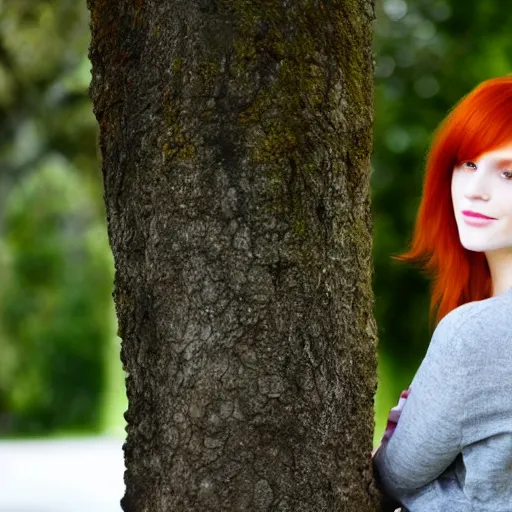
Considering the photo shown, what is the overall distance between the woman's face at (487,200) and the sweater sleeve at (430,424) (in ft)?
0.88

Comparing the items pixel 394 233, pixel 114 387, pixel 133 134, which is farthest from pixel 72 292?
pixel 133 134

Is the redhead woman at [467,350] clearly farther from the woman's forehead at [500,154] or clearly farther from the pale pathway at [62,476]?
the pale pathway at [62,476]

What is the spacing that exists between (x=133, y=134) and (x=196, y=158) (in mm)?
150

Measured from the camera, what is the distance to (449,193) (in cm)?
234

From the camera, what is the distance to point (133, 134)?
6.59 ft

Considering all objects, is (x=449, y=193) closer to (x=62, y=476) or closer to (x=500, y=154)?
(x=500, y=154)

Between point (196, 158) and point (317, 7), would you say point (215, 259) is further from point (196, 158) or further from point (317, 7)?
point (317, 7)

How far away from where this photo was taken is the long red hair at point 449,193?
2188mm

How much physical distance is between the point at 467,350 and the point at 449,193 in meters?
0.50

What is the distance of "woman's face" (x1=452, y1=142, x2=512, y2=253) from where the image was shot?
216 cm

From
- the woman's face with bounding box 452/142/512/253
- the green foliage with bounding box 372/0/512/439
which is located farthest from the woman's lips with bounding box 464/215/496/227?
the green foliage with bounding box 372/0/512/439

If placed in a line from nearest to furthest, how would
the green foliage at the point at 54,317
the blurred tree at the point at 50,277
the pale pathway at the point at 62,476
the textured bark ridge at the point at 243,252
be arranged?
1. the textured bark ridge at the point at 243,252
2. the pale pathway at the point at 62,476
3. the blurred tree at the point at 50,277
4. the green foliage at the point at 54,317

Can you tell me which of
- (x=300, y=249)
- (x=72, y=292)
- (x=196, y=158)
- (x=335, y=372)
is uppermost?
(x=72, y=292)

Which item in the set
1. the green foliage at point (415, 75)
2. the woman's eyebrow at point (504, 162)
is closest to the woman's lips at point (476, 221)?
the woman's eyebrow at point (504, 162)
